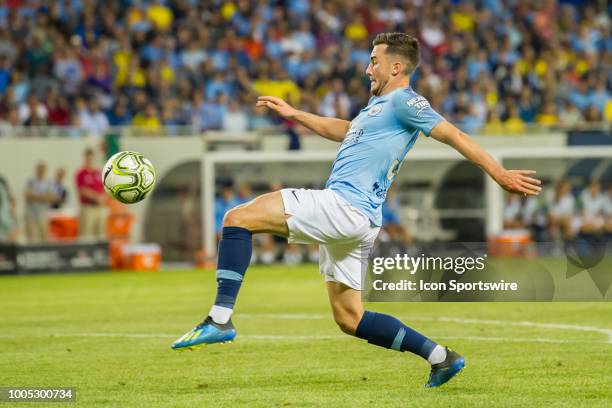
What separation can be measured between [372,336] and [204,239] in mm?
15180

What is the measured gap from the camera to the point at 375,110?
7.66 m

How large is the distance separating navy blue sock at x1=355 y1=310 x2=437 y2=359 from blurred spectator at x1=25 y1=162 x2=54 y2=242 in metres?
15.2

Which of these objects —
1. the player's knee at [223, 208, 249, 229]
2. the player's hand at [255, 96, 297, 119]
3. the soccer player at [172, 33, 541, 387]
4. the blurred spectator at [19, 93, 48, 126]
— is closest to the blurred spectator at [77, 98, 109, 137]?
the blurred spectator at [19, 93, 48, 126]

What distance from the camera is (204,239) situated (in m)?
22.7

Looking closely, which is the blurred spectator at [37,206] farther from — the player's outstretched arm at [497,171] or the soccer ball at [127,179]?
the player's outstretched arm at [497,171]

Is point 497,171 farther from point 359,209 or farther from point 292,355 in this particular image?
point 292,355

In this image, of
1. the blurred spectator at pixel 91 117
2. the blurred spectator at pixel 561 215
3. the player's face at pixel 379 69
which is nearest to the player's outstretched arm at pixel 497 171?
the player's face at pixel 379 69

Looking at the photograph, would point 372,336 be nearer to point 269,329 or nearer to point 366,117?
point 366,117

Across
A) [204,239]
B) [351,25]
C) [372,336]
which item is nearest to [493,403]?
[372,336]

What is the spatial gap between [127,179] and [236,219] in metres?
2.51

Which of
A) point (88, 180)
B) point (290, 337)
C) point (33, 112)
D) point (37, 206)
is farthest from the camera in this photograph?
point (33, 112)

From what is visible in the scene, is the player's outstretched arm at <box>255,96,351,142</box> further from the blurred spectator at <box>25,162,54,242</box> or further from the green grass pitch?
the blurred spectator at <box>25,162,54,242</box>

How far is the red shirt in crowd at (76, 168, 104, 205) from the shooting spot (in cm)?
2181

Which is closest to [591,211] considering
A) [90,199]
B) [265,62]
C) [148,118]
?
[265,62]
